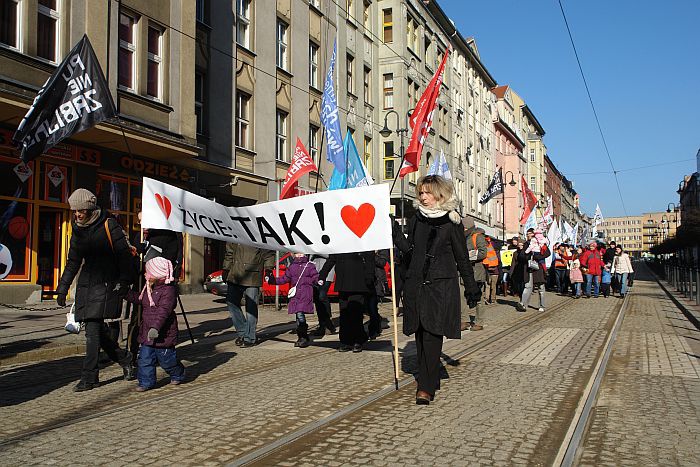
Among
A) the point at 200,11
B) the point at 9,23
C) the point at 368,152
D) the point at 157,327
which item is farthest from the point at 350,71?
the point at 157,327

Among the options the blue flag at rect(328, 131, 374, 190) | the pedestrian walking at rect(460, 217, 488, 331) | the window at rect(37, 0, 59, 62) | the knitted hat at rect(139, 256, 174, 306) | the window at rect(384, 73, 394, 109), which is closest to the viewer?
the knitted hat at rect(139, 256, 174, 306)

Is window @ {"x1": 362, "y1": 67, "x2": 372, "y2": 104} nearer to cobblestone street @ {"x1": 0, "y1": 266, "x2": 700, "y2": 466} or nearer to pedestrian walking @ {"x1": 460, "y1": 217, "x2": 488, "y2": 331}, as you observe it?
pedestrian walking @ {"x1": 460, "y1": 217, "x2": 488, "y2": 331}

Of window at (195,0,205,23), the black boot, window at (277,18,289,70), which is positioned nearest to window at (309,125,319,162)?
window at (277,18,289,70)

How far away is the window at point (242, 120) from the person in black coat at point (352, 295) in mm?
14594

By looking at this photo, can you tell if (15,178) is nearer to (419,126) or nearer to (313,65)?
(419,126)

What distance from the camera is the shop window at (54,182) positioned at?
15188 millimetres

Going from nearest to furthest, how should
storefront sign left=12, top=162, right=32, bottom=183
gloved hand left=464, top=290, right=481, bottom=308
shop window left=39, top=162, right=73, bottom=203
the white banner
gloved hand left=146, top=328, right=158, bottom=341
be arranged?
gloved hand left=464, top=290, right=481, bottom=308 < gloved hand left=146, top=328, right=158, bottom=341 < the white banner < storefront sign left=12, top=162, right=32, bottom=183 < shop window left=39, top=162, right=73, bottom=203

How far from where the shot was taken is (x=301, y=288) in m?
9.46

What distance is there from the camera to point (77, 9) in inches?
580

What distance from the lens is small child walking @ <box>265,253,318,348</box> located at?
9297 mm

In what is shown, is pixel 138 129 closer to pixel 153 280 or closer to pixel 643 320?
pixel 153 280

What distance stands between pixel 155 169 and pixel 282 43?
9.60 m

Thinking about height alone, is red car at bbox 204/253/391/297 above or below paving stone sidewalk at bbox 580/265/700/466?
above

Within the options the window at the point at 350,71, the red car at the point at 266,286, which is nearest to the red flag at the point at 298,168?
the red car at the point at 266,286
